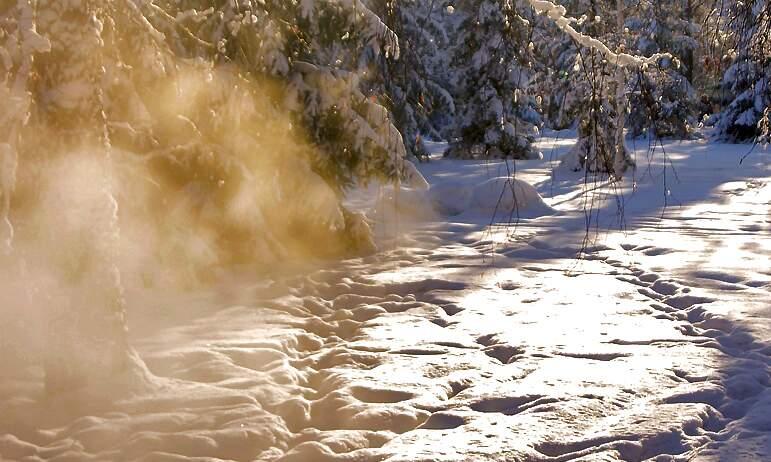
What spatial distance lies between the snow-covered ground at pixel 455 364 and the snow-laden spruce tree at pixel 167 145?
0.59m

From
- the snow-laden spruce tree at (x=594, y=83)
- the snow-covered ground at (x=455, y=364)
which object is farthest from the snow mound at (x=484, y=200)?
the snow-covered ground at (x=455, y=364)

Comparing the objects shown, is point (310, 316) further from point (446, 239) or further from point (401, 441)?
point (446, 239)

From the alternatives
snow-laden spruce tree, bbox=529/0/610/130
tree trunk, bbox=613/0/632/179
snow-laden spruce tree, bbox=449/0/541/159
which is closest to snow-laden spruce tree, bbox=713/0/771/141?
snow-laden spruce tree, bbox=529/0/610/130

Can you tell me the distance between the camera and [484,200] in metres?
15.1

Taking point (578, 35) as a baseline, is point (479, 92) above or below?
above

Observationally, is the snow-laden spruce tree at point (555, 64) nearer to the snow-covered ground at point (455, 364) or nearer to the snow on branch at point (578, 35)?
the snow on branch at point (578, 35)

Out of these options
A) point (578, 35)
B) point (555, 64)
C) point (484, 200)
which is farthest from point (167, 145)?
point (484, 200)

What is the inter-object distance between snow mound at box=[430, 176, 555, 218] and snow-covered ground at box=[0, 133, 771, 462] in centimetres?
326

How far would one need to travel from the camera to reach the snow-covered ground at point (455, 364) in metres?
4.90

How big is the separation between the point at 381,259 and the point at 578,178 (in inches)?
500

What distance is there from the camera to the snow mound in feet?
48.9

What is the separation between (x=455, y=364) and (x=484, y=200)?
890 cm

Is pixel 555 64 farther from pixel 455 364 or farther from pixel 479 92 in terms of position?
pixel 479 92

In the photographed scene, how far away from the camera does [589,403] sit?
546 centimetres
